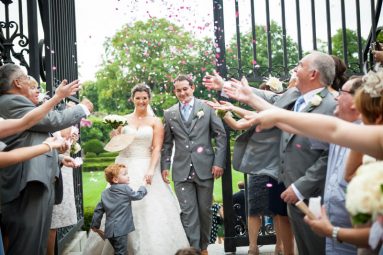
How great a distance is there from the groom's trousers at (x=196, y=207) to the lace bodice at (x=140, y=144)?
20.7 inches

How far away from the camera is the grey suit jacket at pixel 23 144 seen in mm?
4051

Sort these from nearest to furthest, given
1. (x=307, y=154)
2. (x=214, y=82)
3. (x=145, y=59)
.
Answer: (x=307, y=154) < (x=214, y=82) < (x=145, y=59)

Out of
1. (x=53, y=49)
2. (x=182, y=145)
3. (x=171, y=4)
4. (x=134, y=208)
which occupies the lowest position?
(x=134, y=208)

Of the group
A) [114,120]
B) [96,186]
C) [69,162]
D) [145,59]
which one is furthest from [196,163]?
[145,59]

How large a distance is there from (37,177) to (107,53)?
3106 centimetres

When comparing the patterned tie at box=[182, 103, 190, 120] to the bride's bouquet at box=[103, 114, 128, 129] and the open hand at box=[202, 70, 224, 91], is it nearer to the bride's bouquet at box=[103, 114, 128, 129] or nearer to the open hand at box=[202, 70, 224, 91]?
the bride's bouquet at box=[103, 114, 128, 129]

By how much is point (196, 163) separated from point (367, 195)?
4.12 metres

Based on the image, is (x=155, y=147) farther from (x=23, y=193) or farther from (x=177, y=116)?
(x=23, y=193)

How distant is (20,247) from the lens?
4.07 metres

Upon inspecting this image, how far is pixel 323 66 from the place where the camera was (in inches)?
157

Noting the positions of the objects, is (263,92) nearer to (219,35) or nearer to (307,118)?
(219,35)

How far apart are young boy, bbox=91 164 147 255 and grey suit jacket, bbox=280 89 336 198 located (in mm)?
1845

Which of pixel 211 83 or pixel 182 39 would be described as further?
pixel 182 39

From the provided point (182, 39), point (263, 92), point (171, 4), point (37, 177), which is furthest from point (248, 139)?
point (182, 39)
